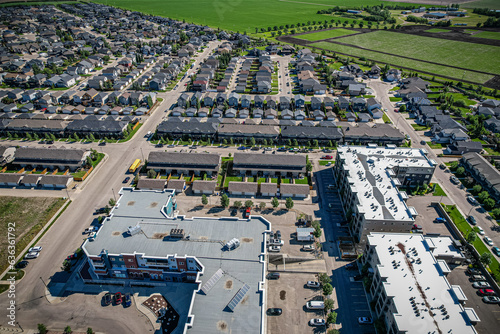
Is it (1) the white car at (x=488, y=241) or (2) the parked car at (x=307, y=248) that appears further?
(1) the white car at (x=488, y=241)

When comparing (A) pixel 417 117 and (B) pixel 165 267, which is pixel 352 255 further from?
(A) pixel 417 117

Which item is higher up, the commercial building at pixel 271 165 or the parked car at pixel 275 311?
the commercial building at pixel 271 165

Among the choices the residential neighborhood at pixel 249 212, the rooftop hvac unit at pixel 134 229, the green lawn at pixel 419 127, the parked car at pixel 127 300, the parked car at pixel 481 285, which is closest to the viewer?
the residential neighborhood at pixel 249 212

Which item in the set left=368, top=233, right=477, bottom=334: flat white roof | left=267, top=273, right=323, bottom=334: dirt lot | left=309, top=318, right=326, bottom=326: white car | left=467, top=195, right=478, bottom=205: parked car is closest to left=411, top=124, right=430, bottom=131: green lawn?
left=467, top=195, right=478, bottom=205: parked car

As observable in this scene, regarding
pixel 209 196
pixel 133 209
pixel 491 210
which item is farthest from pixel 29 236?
pixel 491 210

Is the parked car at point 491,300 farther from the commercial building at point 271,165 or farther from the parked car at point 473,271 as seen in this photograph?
the commercial building at point 271,165

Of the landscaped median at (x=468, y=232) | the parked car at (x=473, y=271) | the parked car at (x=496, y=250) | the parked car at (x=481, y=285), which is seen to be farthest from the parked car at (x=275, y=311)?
the parked car at (x=496, y=250)
